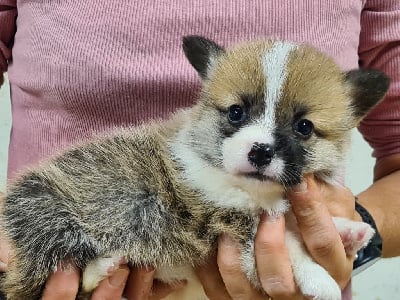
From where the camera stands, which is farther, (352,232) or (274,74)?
(352,232)

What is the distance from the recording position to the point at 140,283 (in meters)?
1.25

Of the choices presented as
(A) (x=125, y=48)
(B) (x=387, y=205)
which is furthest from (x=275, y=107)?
(B) (x=387, y=205)

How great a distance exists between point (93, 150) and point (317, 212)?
0.46 metres

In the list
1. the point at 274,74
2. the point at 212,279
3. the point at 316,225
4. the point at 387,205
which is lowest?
the point at 387,205

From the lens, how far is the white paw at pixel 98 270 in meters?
1.20

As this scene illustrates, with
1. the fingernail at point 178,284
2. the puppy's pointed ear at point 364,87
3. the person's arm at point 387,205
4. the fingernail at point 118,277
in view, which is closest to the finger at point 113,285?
the fingernail at point 118,277

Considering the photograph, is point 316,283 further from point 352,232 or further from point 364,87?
point 364,87

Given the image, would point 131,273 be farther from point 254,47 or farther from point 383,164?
point 383,164

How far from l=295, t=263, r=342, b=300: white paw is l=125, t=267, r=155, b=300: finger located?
281 millimetres

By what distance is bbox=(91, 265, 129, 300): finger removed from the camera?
1210 mm

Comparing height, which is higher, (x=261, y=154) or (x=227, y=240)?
(x=261, y=154)

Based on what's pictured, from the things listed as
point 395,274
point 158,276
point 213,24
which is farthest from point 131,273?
point 395,274

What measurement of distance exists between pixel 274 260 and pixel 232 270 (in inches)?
3.4

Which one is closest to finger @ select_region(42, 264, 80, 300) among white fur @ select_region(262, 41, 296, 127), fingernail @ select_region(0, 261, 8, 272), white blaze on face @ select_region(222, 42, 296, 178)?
fingernail @ select_region(0, 261, 8, 272)
